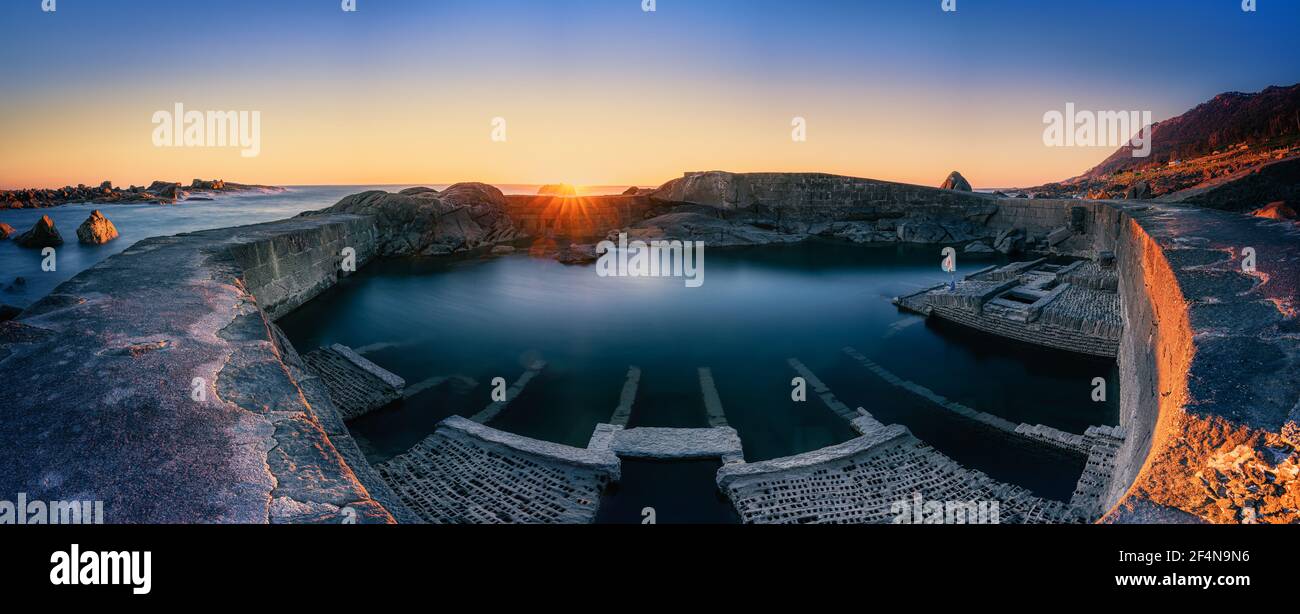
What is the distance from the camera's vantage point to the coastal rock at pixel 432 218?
1124 inches

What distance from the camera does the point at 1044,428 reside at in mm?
8625

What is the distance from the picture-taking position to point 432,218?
3012cm

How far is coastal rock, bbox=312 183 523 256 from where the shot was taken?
1124 inches

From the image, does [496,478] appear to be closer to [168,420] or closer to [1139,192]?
[168,420]

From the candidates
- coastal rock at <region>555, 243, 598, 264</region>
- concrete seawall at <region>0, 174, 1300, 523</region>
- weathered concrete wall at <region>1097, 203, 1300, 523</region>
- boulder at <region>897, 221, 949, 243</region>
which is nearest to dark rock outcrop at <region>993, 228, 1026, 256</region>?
boulder at <region>897, 221, 949, 243</region>

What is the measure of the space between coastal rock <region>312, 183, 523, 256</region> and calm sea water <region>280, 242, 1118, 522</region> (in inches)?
220

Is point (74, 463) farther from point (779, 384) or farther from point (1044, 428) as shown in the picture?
point (1044, 428)

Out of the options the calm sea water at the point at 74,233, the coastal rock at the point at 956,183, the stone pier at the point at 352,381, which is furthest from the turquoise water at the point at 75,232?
the coastal rock at the point at 956,183

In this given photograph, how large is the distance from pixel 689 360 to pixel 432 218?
22.7m

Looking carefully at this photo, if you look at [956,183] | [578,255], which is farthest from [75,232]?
[956,183]

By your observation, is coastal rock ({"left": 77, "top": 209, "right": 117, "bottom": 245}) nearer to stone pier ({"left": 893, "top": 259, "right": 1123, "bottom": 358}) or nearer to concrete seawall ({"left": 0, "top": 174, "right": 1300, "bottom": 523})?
concrete seawall ({"left": 0, "top": 174, "right": 1300, "bottom": 523})

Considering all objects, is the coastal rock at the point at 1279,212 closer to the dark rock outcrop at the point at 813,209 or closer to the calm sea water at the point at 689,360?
the calm sea water at the point at 689,360

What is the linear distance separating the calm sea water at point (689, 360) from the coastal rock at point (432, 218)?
18.4 ft
